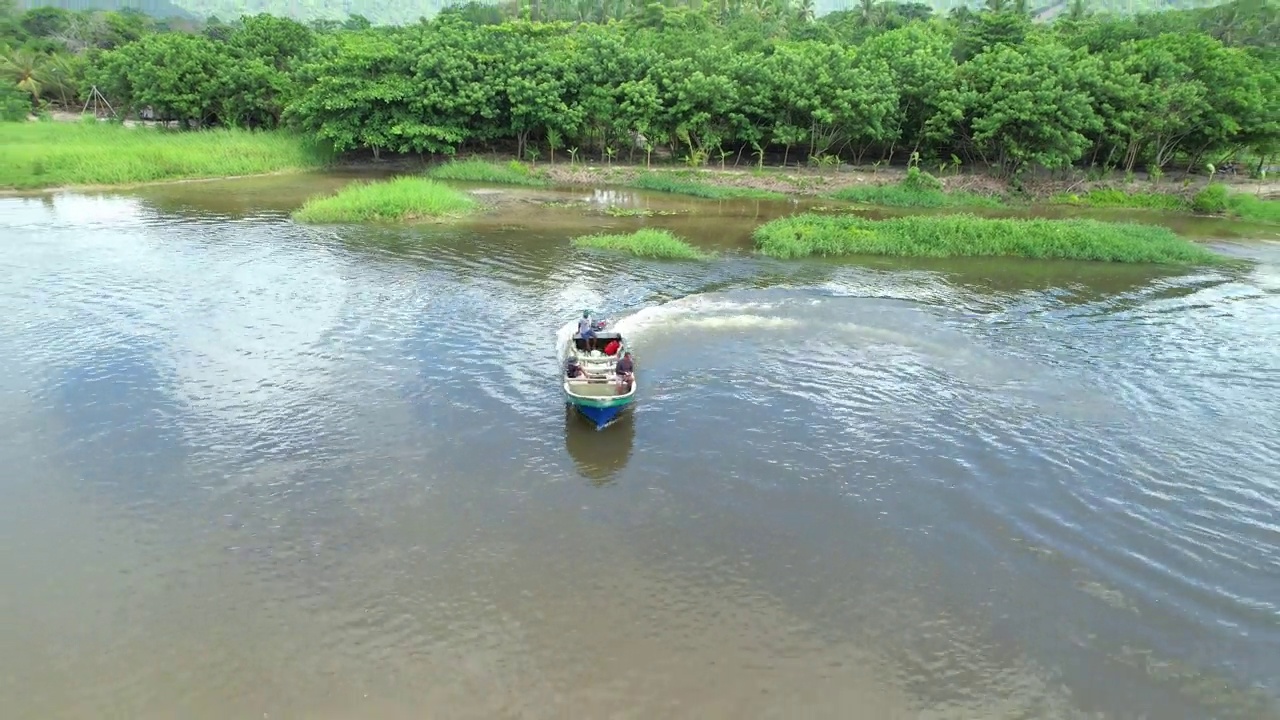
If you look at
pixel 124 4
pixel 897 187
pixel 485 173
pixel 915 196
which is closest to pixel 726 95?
pixel 897 187

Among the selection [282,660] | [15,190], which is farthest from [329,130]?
[282,660]

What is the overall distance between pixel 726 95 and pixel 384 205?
20224 mm

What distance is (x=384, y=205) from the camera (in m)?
31.2

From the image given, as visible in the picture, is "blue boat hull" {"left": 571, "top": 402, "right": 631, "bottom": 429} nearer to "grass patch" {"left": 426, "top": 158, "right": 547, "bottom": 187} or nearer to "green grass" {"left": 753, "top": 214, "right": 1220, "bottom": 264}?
"green grass" {"left": 753, "top": 214, "right": 1220, "bottom": 264}

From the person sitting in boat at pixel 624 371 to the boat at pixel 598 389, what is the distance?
42 millimetres

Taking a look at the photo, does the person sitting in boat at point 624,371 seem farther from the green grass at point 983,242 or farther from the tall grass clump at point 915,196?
the tall grass clump at point 915,196

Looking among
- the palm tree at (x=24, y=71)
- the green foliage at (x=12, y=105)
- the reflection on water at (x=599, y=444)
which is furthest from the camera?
the palm tree at (x=24, y=71)

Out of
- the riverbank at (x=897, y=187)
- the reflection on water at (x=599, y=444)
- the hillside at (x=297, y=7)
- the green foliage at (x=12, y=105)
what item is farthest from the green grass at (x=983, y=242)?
the hillside at (x=297, y=7)

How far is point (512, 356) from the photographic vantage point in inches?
716

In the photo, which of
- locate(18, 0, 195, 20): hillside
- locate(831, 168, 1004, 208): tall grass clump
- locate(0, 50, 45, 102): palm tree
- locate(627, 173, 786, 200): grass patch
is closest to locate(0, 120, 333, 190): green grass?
locate(627, 173, 786, 200): grass patch

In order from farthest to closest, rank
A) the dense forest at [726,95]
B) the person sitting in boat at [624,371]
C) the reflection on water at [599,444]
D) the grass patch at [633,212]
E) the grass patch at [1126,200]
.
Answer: the dense forest at [726,95]
the grass patch at [1126,200]
the grass patch at [633,212]
the person sitting in boat at [624,371]
the reflection on water at [599,444]

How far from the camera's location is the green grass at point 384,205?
101ft

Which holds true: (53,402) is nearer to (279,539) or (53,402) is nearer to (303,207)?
(279,539)

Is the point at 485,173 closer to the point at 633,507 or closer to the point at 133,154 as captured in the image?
the point at 133,154
